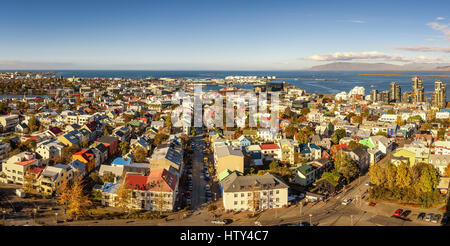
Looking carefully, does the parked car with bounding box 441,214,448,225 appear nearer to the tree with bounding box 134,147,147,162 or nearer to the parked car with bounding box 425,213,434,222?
the parked car with bounding box 425,213,434,222

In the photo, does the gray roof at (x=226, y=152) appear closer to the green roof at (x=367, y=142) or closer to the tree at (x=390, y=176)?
the tree at (x=390, y=176)

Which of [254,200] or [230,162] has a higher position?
[230,162]

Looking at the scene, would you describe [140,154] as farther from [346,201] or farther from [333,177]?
[346,201]

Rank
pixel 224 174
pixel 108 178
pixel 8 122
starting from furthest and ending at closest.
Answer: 1. pixel 8 122
2. pixel 224 174
3. pixel 108 178

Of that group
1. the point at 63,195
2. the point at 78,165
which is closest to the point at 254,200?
the point at 63,195

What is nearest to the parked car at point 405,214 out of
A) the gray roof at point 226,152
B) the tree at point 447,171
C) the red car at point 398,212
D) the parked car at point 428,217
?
the red car at point 398,212
